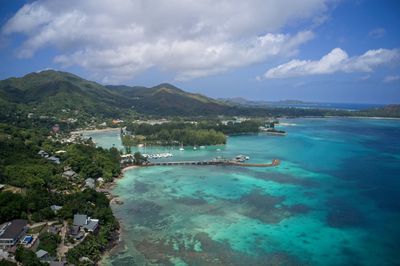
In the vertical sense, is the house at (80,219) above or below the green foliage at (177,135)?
below

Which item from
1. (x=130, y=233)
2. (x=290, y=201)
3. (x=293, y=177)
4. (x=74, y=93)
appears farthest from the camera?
(x=74, y=93)

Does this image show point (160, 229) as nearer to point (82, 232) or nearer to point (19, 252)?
point (82, 232)

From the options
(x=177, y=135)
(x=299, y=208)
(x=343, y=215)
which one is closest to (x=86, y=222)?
(x=299, y=208)

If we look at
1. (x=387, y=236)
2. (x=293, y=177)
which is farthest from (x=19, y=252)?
(x=293, y=177)

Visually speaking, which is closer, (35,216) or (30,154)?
(35,216)

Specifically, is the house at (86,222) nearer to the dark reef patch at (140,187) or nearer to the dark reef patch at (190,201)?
the dark reef patch at (190,201)

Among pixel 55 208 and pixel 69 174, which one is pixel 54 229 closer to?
pixel 55 208

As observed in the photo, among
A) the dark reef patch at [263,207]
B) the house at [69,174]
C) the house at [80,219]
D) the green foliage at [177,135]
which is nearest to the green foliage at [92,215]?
the house at [80,219]

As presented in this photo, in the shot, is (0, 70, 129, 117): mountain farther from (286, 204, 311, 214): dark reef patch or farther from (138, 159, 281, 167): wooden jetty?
(286, 204, 311, 214): dark reef patch
